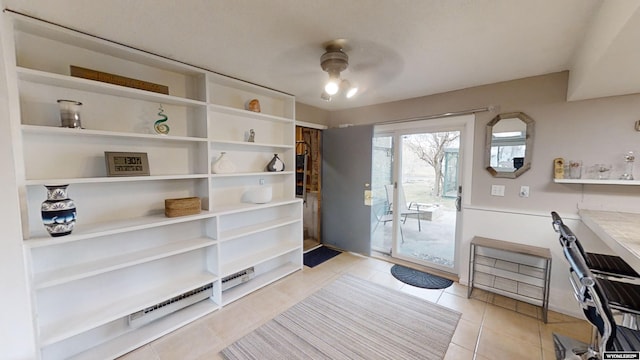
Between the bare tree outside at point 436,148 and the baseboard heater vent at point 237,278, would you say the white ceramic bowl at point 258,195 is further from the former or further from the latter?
the bare tree outside at point 436,148

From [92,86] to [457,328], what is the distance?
3541mm

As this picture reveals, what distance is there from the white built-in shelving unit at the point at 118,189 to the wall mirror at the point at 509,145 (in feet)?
8.67

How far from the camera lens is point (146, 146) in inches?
85.1

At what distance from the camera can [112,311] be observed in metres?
1.83

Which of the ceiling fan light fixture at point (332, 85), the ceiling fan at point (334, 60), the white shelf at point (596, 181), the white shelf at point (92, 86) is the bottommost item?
the white shelf at point (596, 181)

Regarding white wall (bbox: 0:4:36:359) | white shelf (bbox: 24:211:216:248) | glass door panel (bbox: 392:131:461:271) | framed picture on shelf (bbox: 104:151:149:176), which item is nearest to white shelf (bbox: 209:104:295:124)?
framed picture on shelf (bbox: 104:151:149:176)

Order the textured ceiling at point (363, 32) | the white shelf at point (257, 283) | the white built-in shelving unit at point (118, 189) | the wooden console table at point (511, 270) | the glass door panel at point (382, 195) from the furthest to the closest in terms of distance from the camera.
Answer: the glass door panel at point (382, 195) → the white shelf at point (257, 283) → the wooden console table at point (511, 270) → the white built-in shelving unit at point (118, 189) → the textured ceiling at point (363, 32)

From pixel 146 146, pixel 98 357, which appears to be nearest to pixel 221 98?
pixel 146 146

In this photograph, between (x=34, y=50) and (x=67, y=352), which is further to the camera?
(x=67, y=352)

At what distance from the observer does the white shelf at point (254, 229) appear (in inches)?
100

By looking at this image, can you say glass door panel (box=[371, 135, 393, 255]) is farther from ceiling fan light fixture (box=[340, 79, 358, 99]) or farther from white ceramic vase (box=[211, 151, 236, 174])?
white ceramic vase (box=[211, 151, 236, 174])

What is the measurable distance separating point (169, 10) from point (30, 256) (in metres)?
1.76

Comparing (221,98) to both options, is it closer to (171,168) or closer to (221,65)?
(221,65)

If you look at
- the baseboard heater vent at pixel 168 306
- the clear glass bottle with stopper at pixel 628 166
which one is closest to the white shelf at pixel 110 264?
the baseboard heater vent at pixel 168 306
